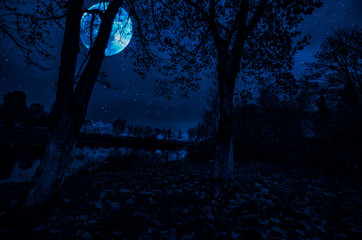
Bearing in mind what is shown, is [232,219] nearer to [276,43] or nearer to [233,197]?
[233,197]

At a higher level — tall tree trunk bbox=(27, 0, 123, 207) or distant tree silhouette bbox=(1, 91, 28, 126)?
distant tree silhouette bbox=(1, 91, 28, 126)

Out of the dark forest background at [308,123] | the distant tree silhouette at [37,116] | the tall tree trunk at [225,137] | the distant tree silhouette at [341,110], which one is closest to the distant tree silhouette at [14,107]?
the distant tree silhouette at [37,116]

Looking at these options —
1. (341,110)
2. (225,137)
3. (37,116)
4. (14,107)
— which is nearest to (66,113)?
(225,137)

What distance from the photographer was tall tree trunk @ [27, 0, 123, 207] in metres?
3.47

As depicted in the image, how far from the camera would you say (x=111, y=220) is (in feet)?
10.1

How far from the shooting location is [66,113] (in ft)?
12.5

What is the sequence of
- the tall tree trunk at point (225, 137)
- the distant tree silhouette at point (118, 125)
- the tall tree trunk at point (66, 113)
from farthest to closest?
the distant tree silhouette at point (118, 125)
the tall tree trunk at point (225, 137)
the tall tree trunk at point (66, 113)

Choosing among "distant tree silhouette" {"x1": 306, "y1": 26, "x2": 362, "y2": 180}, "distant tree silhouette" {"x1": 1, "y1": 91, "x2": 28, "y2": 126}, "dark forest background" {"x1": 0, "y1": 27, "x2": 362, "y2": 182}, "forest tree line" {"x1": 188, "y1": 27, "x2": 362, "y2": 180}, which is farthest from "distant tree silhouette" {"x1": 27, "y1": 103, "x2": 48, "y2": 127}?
"distant tree silhouette" {"x1": 306, "y1": 26, "x2": 362, "y2": 180}

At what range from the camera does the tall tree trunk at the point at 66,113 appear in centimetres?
347

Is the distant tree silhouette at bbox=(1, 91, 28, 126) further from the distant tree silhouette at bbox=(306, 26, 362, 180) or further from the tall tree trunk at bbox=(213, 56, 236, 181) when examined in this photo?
the distant tree silhouette at bbox=(306, 26, 362, 180)

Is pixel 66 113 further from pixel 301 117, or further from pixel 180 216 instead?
pixel 301 117

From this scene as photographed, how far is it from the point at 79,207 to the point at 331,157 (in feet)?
41.1

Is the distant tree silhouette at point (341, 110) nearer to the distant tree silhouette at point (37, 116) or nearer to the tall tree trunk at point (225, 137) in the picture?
the tall tree trunk at point (225, 137)

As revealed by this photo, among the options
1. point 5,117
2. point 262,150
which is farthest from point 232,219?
point 5,117
